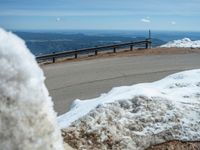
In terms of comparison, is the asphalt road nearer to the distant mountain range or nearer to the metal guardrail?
the distant mountain range

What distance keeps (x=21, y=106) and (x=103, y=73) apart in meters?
21.7

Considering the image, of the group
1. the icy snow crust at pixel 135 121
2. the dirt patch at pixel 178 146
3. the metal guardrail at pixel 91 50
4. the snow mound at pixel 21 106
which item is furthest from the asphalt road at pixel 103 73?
the snow mound at pixel 21 106

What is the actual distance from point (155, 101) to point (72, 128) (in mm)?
1014

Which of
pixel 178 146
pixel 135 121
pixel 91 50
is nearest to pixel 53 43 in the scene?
pixel 91 50

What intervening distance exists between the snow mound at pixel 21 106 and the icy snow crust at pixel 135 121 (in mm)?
3570

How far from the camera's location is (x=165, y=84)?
6.82m

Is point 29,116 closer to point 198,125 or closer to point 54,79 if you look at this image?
point 198,125

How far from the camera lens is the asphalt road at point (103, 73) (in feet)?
60.5

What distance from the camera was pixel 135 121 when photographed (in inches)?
212

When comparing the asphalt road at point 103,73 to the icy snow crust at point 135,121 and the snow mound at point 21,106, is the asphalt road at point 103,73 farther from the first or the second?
the snow mound at point 21,106

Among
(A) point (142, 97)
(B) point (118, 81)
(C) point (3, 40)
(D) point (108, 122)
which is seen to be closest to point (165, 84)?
(A) point (142, 97)

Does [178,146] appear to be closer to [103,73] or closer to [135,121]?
[135,121]

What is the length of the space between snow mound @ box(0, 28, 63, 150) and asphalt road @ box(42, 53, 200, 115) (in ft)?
45.7

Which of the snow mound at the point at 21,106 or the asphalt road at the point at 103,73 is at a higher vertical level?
the snow mound at the point at 21,106
